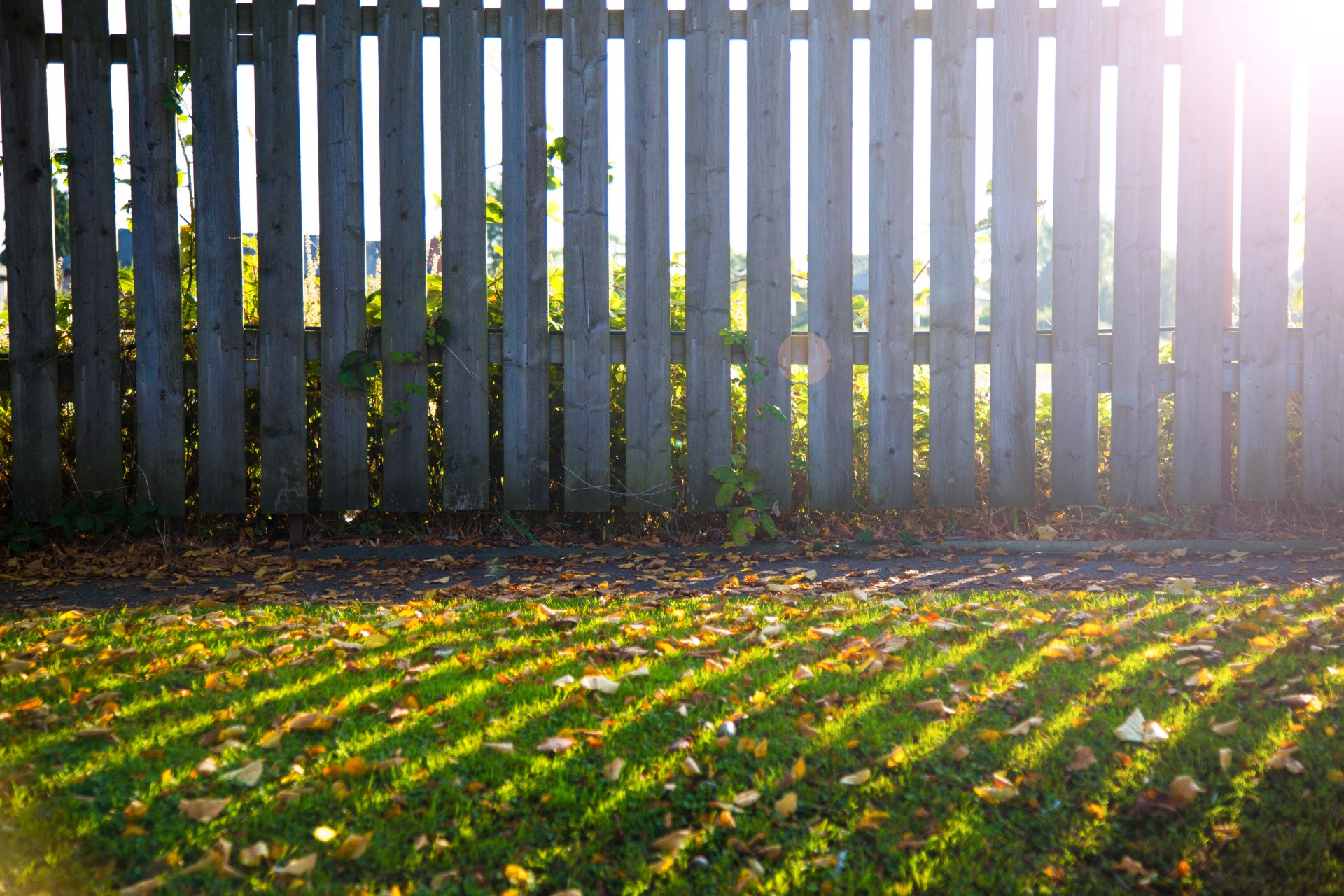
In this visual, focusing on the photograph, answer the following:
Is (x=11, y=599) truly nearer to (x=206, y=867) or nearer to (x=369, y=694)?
(x=369, y=694)

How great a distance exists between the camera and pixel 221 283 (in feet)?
15.6

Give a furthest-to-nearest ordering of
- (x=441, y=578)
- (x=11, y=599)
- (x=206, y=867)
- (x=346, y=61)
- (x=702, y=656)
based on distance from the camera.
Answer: (x=346, y=61) < (x=441, y=578) < (x=11, y=599) < (x=702, y=656) < (x=206, y=867)

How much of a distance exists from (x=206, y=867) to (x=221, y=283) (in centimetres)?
369

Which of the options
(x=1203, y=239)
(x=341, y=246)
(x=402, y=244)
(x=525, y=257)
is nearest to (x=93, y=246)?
(x=341, y=246)

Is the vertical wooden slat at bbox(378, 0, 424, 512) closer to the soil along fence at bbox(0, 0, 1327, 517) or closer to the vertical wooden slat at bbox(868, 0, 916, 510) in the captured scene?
the soil along fence at bbox(0, 0, 1327, 517)

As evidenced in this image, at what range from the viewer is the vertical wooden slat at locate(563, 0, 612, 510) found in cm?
478

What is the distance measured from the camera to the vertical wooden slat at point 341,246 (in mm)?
4691

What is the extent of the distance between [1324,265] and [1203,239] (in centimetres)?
71

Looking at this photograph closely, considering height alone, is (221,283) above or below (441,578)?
above

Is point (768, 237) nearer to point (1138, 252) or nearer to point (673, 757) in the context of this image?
point (1138, 252)

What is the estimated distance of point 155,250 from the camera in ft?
15.6

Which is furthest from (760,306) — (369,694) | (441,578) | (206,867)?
(206,867)

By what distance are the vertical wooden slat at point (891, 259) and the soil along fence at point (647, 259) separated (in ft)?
0.05

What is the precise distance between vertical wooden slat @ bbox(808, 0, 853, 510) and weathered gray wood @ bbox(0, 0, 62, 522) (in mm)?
3725
